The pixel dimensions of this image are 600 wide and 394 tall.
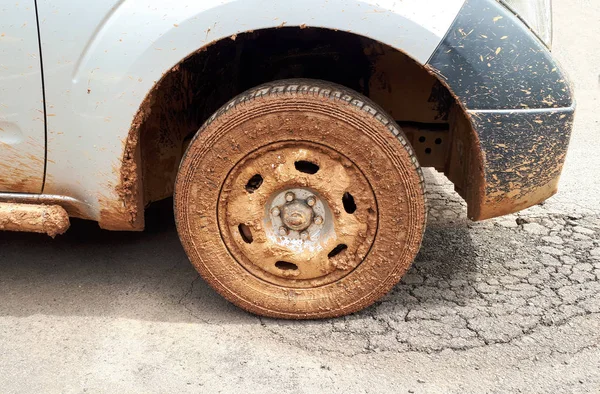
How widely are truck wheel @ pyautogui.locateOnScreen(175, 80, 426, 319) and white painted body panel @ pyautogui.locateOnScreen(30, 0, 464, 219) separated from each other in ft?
0.85

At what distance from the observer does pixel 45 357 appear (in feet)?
7.74

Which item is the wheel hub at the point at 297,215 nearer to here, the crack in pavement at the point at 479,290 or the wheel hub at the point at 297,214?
the wheel hub at the point at 297,214

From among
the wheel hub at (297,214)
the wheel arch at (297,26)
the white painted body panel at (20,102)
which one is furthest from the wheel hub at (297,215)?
the white painted body panel at (20,102)

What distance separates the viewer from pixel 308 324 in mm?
2576

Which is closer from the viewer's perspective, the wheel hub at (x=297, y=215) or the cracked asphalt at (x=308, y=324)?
the cracked asphalt at (x=308, y=324)

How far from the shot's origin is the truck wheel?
232 centimetres

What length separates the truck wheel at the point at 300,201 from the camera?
2.32 m

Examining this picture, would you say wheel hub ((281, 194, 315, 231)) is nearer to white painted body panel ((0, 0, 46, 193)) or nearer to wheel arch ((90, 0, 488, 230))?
wheel arch ((90, 0, 488, 230))

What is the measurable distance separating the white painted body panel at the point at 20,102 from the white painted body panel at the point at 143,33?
0.05 metres

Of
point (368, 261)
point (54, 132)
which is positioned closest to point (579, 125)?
point (368, 261)

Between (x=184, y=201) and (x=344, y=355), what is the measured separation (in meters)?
0.82

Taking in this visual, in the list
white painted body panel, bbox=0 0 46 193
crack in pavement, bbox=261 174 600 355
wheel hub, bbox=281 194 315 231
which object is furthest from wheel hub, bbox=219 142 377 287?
Result: white painted body panel, bbox=0 0 46 193

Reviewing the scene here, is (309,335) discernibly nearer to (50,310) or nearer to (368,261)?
(368,261)

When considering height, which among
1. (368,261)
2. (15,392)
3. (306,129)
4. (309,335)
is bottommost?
(15,392)
